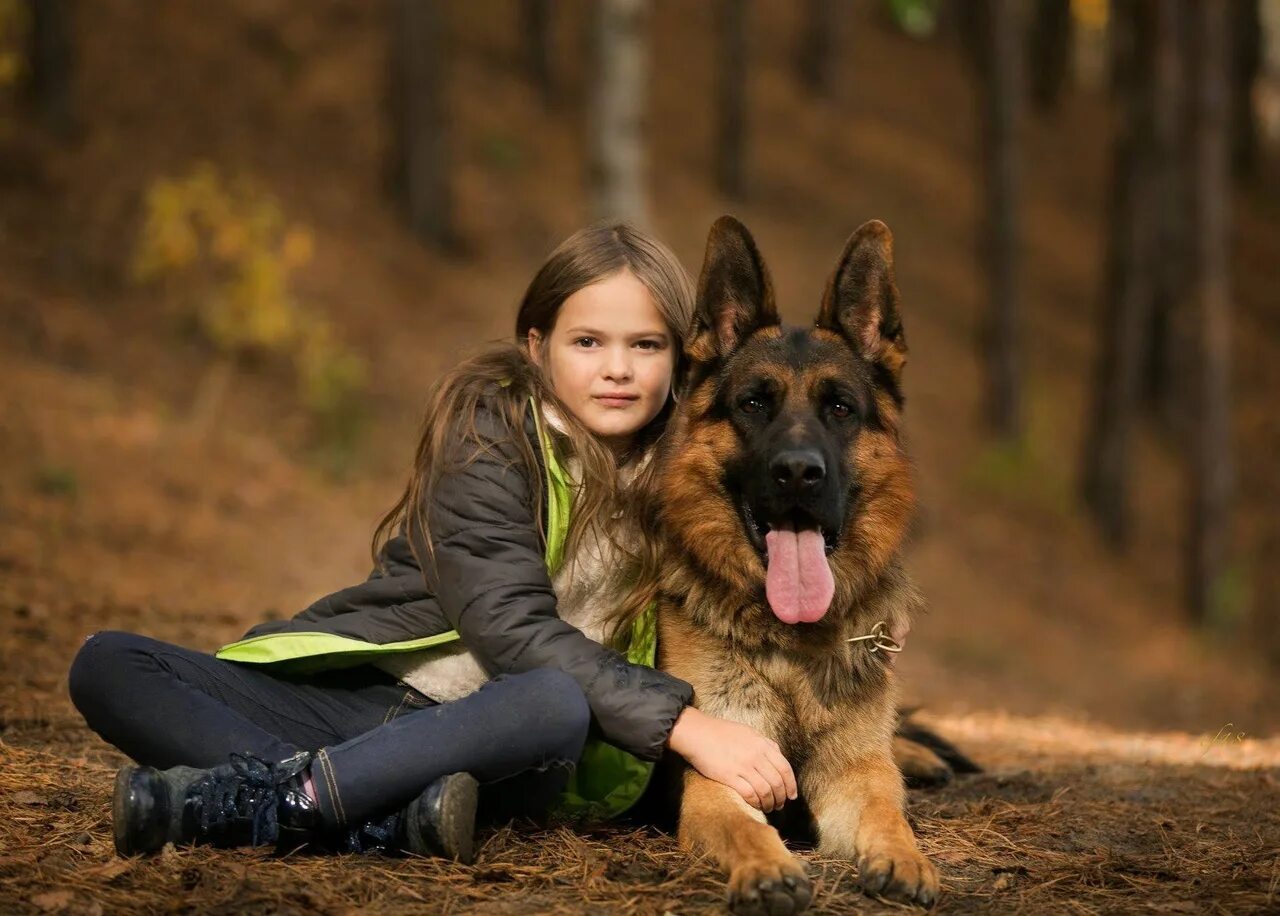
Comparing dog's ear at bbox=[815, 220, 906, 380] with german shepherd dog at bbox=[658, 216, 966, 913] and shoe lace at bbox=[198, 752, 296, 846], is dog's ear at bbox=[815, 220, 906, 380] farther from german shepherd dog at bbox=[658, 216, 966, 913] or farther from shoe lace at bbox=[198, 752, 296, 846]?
shoe lace at bbox=[198, 752, 296, 846]

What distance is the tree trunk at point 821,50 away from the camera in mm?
26578

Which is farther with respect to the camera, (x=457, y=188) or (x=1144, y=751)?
(x=457, y=188)

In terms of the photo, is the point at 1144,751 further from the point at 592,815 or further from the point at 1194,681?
the point at 1194,681

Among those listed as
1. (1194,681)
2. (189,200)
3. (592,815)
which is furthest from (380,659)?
(1194,681)

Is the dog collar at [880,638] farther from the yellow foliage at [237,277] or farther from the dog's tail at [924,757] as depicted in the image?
the yellow foliage at [237,277]

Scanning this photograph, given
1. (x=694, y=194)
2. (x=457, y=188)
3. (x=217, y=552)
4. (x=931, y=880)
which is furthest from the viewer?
(x=694, y=194)

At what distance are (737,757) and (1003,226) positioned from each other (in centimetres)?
1453

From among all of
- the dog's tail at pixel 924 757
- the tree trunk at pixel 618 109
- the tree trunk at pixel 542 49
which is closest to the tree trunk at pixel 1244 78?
the tree trunk at pixel 542 49

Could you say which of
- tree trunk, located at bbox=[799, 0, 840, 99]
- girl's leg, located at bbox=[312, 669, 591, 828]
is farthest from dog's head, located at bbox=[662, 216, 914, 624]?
tree trunk, located at bbox=[799, 0, 840, 99]

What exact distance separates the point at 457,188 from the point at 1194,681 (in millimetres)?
10924

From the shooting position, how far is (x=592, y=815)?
415 cm

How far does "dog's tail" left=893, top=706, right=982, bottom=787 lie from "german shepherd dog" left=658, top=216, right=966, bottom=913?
937 millimetres

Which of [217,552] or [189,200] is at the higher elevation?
[189,200]

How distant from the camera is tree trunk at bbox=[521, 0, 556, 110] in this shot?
68.2 ft
